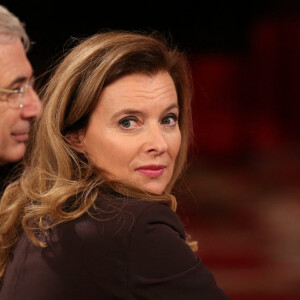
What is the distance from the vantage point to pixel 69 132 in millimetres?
1658

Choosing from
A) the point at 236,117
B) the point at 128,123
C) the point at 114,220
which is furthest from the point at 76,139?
the point at 236,117

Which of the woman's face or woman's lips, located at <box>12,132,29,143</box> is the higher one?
the woman's face

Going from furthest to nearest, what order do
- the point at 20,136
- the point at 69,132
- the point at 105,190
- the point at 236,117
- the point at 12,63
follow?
1. the point at 236,117
2. the point at 20,136
3. the point at 12,63
4. the point at 69,132
5. the point at 105,190

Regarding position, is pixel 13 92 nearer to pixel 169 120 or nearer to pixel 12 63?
pixel 12 63

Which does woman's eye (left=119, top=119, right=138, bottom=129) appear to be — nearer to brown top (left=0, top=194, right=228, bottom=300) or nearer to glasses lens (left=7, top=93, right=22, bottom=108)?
brown top (left=0, top=194, right=228, bottom=300)

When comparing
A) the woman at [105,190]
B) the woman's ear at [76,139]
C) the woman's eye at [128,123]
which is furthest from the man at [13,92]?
the woman's eye at [128,123]

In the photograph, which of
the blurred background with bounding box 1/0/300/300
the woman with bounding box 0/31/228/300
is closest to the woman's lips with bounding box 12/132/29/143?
the woman with bounding box 0/31/228/300

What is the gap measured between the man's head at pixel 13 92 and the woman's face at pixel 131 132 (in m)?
0.98

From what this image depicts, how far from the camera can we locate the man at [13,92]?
255 cm

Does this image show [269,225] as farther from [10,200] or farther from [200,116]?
[10,200]

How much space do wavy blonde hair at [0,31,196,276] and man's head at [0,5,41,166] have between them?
33.5 inches

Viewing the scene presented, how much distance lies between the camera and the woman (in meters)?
1.36

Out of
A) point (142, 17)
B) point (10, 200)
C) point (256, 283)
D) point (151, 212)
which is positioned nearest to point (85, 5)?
point (142, 17)

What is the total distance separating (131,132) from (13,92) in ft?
3.74
